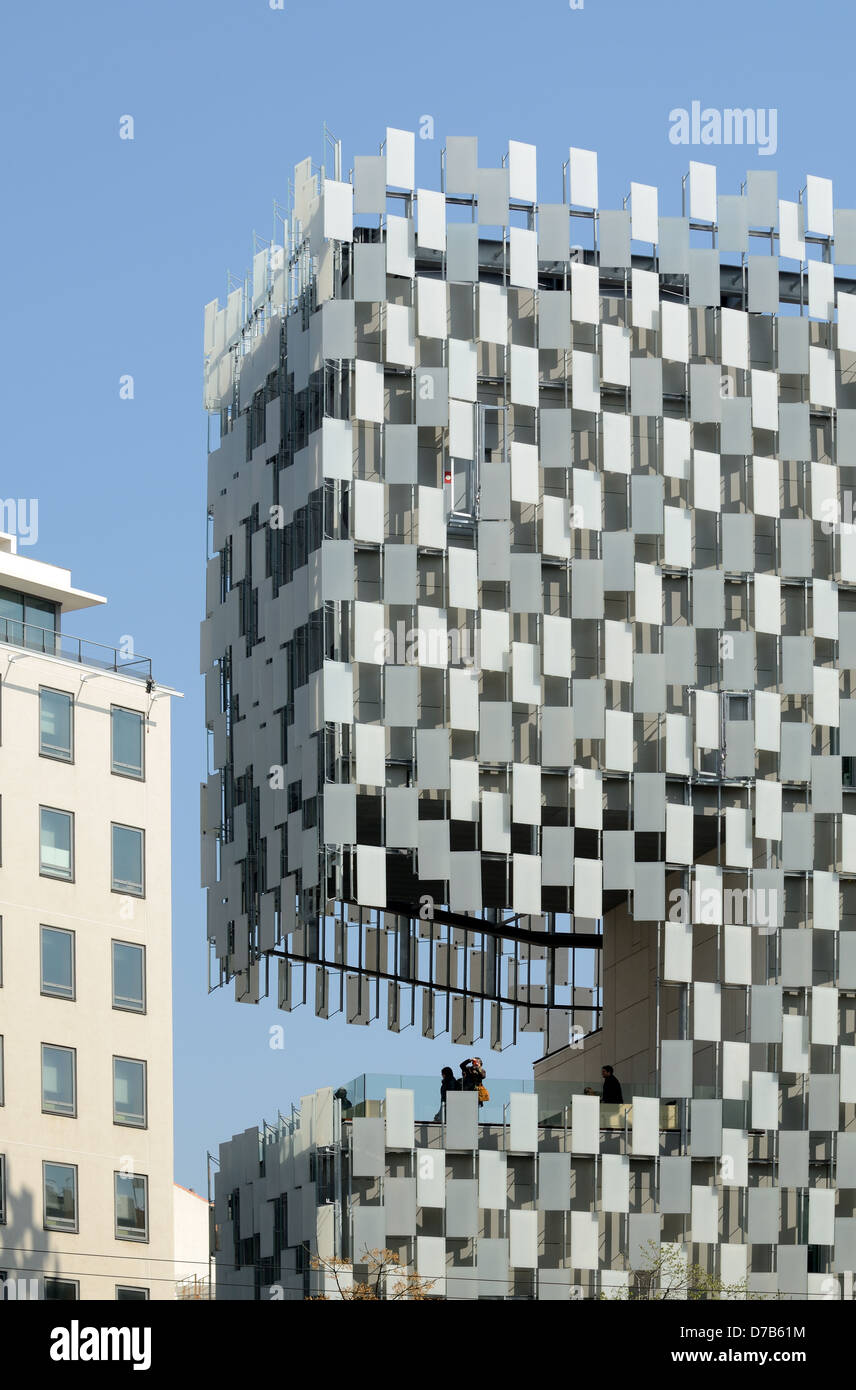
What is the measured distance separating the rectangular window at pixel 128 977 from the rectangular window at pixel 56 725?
20.5 feet

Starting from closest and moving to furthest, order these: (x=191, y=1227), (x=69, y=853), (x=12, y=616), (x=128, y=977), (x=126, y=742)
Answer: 1. (x=69, y=853)
2. (x=128, y=977)
3. (x=126, y=742)
4. (x=12, y=616)
5. (x=191, y=1227)

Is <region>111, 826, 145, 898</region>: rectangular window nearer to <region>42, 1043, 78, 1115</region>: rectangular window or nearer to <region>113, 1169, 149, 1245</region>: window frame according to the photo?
<region>42, 1043, 78, 1115</region>: rectangular window

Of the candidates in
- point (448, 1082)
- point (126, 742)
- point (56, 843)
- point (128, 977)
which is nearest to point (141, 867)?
point (56, 843)

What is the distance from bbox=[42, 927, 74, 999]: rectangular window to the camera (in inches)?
2958

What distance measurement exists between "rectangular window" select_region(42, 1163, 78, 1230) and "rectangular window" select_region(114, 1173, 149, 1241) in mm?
1702

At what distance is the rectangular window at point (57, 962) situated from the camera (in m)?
75.1

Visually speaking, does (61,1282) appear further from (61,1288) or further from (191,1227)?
(191,1227)

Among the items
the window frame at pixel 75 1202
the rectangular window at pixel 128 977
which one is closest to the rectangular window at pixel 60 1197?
the window frame at pixel 75 1202

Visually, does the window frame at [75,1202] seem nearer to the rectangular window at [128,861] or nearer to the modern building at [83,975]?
the modern building at [83,975]

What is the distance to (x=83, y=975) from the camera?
76250 mm

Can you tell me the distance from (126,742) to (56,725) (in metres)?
3.06

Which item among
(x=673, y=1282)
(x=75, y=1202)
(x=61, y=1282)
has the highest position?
(x=75, y=1202)
